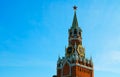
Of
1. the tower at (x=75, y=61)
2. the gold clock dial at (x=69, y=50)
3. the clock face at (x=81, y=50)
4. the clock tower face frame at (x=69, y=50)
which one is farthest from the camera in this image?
the gold clock dial at (x=69, y=50)

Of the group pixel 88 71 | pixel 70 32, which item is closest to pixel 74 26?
pixel 70 32

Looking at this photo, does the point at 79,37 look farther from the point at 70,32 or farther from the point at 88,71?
the point at 88,71

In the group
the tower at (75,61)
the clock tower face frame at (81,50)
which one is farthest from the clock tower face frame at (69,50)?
the clock tower face frame at (81,50)

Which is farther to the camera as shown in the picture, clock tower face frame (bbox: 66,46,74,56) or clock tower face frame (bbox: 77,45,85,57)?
clock tower face frame (bbox: 66,46,74,56)

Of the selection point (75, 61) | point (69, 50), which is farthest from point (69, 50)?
point (75, 61)

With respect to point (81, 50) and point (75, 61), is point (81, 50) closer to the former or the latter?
point (81, 50)

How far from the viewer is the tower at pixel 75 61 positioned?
98.2m

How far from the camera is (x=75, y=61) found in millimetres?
98125

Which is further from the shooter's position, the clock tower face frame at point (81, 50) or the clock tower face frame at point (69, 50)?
the clock tower face frame at point (69, 50)

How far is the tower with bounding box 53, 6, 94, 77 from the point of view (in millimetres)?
98188

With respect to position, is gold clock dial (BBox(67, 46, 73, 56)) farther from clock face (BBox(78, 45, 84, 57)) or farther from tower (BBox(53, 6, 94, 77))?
clock face (BBox(78, 45, 84, 57))

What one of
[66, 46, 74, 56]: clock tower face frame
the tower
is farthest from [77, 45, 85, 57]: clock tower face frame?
[66, 46, 74, 56]: clock tower face frame

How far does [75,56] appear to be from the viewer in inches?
3893

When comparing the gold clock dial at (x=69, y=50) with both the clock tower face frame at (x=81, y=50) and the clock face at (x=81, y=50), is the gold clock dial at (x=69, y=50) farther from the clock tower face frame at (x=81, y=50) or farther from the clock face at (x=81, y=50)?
the clock face at (x=81, y=50)
